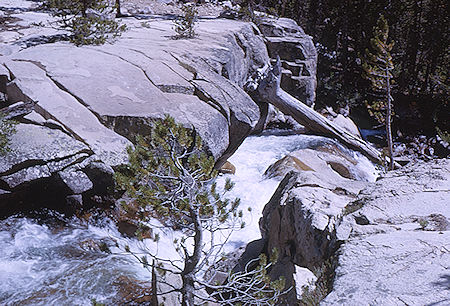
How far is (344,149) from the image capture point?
12.1m

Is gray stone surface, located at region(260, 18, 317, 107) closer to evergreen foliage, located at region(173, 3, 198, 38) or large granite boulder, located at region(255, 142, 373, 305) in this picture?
evergreen foliage, located at region(173, 3, 198, 38)

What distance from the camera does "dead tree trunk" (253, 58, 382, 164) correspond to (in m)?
11.3

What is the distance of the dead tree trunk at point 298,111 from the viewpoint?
36.9 feet

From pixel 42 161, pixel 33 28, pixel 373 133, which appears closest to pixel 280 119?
pixel 373 133

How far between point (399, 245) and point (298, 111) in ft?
29.4

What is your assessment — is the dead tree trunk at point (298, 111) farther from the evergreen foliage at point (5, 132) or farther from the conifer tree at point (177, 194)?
the conifer tree at point (177, 194)

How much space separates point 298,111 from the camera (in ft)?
40.0

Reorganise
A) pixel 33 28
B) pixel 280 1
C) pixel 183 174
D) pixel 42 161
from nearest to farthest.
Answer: pixel 183 174 → pixel 42 161 → pixel 33 28 → pixel 280 1

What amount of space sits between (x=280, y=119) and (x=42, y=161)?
362 inches

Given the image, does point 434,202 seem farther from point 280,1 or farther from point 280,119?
point 280,1

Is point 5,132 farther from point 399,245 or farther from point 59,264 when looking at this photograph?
point 399,245

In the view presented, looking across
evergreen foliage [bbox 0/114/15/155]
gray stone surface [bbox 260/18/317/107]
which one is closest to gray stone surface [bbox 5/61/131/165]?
evergreen foliage [bbox 0/114/15/155]

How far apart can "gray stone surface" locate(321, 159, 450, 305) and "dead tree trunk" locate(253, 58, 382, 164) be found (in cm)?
667

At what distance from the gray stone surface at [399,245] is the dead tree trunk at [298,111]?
21.9 ft
